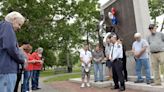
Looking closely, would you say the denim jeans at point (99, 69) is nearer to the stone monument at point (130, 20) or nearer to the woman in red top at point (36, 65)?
the stone monument at point (130, 20)

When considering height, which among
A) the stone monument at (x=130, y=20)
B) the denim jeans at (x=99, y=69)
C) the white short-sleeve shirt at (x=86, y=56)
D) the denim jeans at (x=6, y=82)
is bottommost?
the denim jeans at (x=6, y=82)

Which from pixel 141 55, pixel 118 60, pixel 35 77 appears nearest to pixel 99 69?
pixel 35 77

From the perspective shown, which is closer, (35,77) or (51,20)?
(35,77)

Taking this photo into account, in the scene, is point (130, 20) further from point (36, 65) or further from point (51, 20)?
point (51, 20)

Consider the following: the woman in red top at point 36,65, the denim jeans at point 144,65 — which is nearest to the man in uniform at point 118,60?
the denim jeans at point 144,65

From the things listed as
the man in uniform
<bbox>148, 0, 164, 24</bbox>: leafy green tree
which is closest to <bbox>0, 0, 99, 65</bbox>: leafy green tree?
<bbox>148, 0, 164, 24</bbox>: leafy green tree

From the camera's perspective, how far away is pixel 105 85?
500 inches

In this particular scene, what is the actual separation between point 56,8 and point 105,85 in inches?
1086

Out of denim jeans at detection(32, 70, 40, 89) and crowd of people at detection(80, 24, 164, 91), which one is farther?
denim jeans at detection(32, 70, 40, 89)

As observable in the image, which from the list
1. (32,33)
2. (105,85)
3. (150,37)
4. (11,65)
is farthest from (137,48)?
(32,33)

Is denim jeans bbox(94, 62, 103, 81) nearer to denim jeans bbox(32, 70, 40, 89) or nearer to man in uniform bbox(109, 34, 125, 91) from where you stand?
denim jeans bbox(32, 70, 40, 89)

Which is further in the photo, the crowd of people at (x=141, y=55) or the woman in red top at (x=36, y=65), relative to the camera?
the woman in red top at (x=36, y=65)

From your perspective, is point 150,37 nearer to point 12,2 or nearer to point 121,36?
point 121,36

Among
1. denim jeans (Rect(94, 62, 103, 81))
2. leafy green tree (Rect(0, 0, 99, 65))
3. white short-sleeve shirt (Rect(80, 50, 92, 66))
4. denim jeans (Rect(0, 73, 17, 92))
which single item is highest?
leafy green tree (Rect(0, 0, 99, 65))
